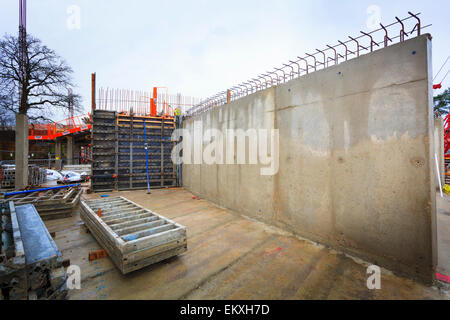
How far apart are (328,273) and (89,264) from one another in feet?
13.1

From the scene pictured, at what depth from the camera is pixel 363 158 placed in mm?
3381

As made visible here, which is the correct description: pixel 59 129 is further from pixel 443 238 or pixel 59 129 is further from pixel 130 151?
pixel 443 238

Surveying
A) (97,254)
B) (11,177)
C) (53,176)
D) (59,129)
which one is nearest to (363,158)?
(97,254)

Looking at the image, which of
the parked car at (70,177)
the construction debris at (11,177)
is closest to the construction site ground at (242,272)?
the construction debris at (11,177)

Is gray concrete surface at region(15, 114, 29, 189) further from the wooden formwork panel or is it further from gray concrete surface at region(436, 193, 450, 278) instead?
gray concrete surface at region(436, 193, 450, 278)

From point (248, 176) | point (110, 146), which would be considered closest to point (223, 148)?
point (248, 176)

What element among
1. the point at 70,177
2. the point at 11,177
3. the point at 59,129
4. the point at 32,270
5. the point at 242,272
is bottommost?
the point at 242,272

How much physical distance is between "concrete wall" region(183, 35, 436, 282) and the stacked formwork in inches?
291

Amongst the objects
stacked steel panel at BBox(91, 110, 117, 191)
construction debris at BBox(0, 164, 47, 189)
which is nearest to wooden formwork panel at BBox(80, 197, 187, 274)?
stacked steel panel at BBox(91, 110, 117, 191)

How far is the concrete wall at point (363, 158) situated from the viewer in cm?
281

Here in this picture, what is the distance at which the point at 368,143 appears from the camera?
10.9 feet

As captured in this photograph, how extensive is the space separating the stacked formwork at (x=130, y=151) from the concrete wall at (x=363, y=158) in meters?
7.39

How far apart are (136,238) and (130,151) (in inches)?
315
